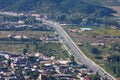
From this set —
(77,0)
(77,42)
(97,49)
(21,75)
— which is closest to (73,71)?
(21,75)

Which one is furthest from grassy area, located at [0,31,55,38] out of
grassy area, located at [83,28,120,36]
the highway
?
grassy area, located at [83,28,120,36]

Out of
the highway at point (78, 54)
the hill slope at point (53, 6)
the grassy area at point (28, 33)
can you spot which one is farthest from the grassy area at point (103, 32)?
the hill slope at point (53, 6)

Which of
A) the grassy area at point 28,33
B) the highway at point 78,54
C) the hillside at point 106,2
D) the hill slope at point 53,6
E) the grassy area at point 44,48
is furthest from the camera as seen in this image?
the hillside at point 106,2

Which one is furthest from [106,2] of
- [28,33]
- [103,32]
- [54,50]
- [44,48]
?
[54,50]

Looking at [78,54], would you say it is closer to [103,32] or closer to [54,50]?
[54,50]

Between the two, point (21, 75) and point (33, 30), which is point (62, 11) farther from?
point (21, 75)

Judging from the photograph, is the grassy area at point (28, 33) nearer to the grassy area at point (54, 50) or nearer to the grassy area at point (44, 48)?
the grassy area at point (44, 48)

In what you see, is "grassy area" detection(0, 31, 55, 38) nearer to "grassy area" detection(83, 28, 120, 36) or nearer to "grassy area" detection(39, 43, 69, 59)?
"grassy area" detection(83, 28, 120, 36)

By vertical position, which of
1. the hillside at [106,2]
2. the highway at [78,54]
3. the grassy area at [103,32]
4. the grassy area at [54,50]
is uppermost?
the grassy area at [54,50]

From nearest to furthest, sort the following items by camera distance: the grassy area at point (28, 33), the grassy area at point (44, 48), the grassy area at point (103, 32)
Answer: the grassy area at point (44, 48) < the grassy area at point (28, 33) < the grassy area at point (103, 32)
